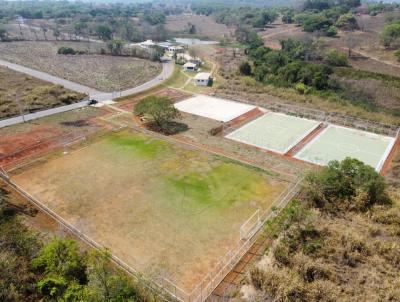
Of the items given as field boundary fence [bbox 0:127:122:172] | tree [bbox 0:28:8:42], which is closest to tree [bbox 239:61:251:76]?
field boundary fence [bbox 0:127:122:172]

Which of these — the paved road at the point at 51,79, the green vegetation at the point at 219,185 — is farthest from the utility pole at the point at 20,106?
the green vegetation at the point at 219,185

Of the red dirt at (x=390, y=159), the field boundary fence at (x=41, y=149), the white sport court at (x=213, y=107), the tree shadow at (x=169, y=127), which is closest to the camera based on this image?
the field boundary fence at (x=41, y=149)

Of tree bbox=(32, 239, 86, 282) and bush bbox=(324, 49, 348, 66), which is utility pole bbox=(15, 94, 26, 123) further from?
bush bbox=(324, 49, 348, 66)

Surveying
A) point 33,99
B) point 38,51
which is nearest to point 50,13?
point 38,51

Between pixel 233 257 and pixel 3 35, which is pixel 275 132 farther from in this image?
pixel 3 35

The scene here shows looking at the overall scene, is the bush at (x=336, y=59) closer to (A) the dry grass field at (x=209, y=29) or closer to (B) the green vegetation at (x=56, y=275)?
(A) the dry grass field at (x=209, y=29)

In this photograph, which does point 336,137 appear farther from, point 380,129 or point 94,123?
point 94,123
